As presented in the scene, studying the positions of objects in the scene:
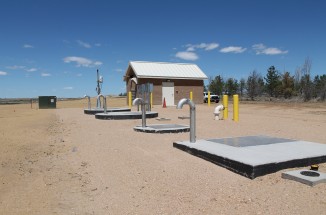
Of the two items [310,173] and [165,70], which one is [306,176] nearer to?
[310,173]

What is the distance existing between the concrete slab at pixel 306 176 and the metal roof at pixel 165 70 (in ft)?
87.6

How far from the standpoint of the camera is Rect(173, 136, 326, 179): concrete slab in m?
4.75

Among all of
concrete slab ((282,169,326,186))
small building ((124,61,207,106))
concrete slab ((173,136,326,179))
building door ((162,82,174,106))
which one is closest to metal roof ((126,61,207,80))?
small building ((124,61,207,106))

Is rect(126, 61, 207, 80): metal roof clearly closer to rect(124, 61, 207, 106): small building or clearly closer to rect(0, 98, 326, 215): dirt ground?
rect(124, 61, 207, 106): small building

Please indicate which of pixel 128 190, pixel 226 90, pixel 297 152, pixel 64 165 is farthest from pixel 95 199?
pixel 226 90

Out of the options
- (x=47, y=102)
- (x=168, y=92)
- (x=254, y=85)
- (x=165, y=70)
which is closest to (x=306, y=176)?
(x=168, y=92)

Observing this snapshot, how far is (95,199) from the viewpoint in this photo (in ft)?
13.5

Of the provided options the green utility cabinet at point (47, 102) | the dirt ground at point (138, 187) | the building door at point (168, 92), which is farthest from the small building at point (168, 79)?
the dirt ground at point (138, 187)

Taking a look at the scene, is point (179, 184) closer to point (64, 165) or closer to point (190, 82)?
point (64, 165)

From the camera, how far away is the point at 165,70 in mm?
33438

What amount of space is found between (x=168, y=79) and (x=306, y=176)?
92.8 feet

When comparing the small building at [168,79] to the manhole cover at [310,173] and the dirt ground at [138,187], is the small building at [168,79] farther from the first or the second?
the manhole cover at [310,173]

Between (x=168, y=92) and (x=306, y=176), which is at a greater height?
(x=168, y=92)

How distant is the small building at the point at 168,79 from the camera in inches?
1251
